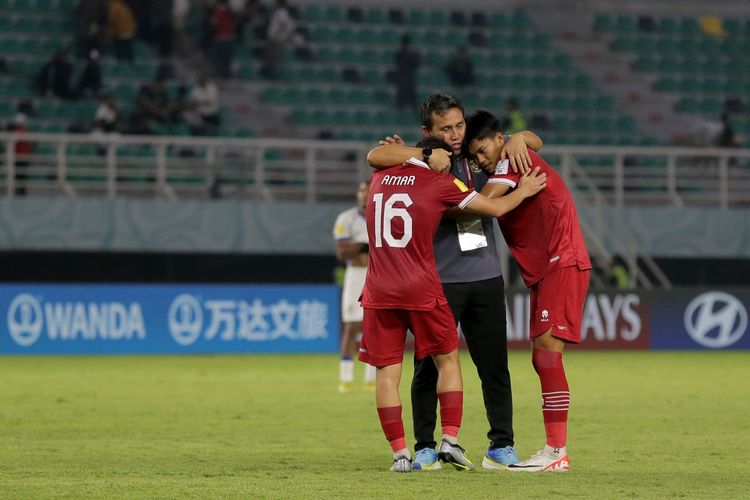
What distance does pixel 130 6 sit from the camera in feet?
94.3

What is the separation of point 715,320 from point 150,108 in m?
10.7

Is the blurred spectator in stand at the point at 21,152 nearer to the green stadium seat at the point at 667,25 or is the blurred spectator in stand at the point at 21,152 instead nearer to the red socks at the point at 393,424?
the green stadium seat at the point at 667,25

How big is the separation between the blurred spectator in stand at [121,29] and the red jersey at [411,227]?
20.7 m

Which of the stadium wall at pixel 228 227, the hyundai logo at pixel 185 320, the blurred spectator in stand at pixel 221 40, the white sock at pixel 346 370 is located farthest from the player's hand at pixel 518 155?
the blurred spectator in stand at pixel 221 40

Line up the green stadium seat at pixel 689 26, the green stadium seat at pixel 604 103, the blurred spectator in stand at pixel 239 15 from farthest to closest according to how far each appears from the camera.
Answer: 1. the green stadium seat at pixel 689 26
2. the green stadium seat at pixel 604 103
3. the blurred spectator in stand at pixel 239 15

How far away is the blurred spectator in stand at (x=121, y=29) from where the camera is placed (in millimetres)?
28369

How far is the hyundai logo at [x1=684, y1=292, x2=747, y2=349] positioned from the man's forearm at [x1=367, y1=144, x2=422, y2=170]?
17.0 meters

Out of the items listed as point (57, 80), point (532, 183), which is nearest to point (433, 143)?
point (532, 183)

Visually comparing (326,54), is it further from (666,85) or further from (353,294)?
(353,294)

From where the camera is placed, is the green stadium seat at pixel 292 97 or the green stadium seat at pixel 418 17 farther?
the green stadium seat at pixel 418 17

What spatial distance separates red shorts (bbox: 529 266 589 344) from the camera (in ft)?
28.6

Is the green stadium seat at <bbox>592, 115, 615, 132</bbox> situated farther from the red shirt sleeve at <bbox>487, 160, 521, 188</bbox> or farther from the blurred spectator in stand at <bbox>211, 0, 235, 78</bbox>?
the red shirt sleeve at <bbox>487, 160, 521, 188</bbox>

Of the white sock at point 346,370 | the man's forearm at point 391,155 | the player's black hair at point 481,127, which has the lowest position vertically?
the white sock at point 346,370

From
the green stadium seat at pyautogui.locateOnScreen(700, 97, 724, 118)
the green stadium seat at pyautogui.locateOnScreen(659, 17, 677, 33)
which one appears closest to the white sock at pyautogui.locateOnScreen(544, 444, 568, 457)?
the green stadium seat at pyautogui.locateOnScreen(700, 97, 724, 118)
